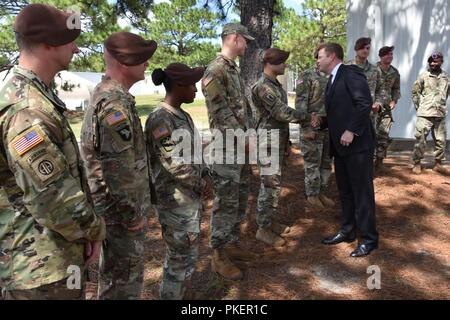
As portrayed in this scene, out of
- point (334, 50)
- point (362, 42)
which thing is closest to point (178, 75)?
point (334, 50)

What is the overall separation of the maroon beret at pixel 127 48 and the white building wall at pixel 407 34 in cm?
798

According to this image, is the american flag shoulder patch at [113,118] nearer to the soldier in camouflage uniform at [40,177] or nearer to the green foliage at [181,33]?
the soldier in camouflage uniform at [40,177]

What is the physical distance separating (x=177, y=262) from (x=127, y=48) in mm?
1554

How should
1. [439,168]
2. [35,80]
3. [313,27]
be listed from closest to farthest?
[35,80], [439,168], [313,27]

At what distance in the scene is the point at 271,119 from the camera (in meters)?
4.46

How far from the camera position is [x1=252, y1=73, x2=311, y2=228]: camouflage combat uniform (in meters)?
4.29

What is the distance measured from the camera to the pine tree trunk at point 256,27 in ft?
19.9

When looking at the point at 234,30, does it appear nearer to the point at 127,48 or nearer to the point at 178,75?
the point at 178,75

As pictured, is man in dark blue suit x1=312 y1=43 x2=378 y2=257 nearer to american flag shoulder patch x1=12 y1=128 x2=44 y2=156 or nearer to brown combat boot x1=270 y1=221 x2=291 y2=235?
brown combat boot x1=270 y1=221 x2=291 y2=235

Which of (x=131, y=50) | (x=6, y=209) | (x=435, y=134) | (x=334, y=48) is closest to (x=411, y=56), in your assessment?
(x=435, y=134)

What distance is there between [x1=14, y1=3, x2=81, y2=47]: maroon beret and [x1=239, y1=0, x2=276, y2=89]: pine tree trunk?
4.49 m

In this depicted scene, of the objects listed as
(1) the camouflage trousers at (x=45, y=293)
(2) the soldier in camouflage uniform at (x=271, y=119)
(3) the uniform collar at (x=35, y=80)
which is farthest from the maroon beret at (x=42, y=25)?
(2) the soldier in camouflage uniform at (x=271, y=119)

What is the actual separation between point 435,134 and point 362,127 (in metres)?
3.74

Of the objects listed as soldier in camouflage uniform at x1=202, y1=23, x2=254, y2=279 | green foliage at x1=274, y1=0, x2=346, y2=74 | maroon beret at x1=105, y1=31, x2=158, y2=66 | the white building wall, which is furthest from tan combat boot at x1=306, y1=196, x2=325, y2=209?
green foliage at x1=274, y1=0, x2=346, y2=74
